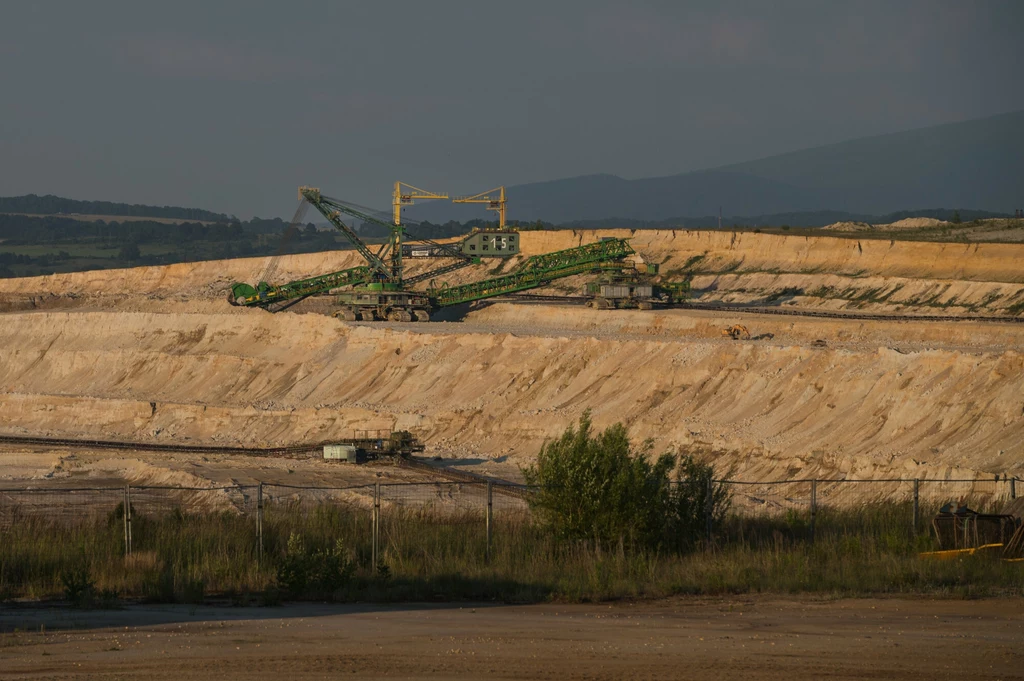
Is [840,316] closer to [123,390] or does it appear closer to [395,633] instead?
[123,390]

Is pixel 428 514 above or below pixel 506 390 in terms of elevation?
below

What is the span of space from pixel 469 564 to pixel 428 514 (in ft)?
19.4

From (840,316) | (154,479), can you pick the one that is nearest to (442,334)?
(840,316)

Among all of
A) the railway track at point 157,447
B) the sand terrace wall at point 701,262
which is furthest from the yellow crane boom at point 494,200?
the railway track at point 157,447

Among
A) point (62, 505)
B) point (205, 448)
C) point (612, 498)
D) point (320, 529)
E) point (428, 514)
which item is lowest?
point (62, 505)

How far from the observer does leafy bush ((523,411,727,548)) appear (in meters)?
23.2

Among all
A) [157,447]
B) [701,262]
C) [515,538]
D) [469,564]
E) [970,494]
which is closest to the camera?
[469,564]

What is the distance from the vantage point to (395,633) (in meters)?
17.7

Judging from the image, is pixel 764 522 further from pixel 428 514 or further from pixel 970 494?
pixel 428 514

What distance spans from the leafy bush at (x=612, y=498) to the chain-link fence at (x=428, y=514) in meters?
0.70

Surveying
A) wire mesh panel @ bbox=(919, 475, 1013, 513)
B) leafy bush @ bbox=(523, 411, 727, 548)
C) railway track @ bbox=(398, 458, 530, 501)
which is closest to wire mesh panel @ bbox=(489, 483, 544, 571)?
leafy bush @ bbox=(523, 411, 727, 548)

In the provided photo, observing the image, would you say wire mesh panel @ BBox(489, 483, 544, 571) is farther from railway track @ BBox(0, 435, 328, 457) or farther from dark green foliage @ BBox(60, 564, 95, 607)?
railway track @ BBox(0, 435, 328, 457)

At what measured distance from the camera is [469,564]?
22.5 metres

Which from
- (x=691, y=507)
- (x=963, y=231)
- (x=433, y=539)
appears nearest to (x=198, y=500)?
(x=433, y=539)
